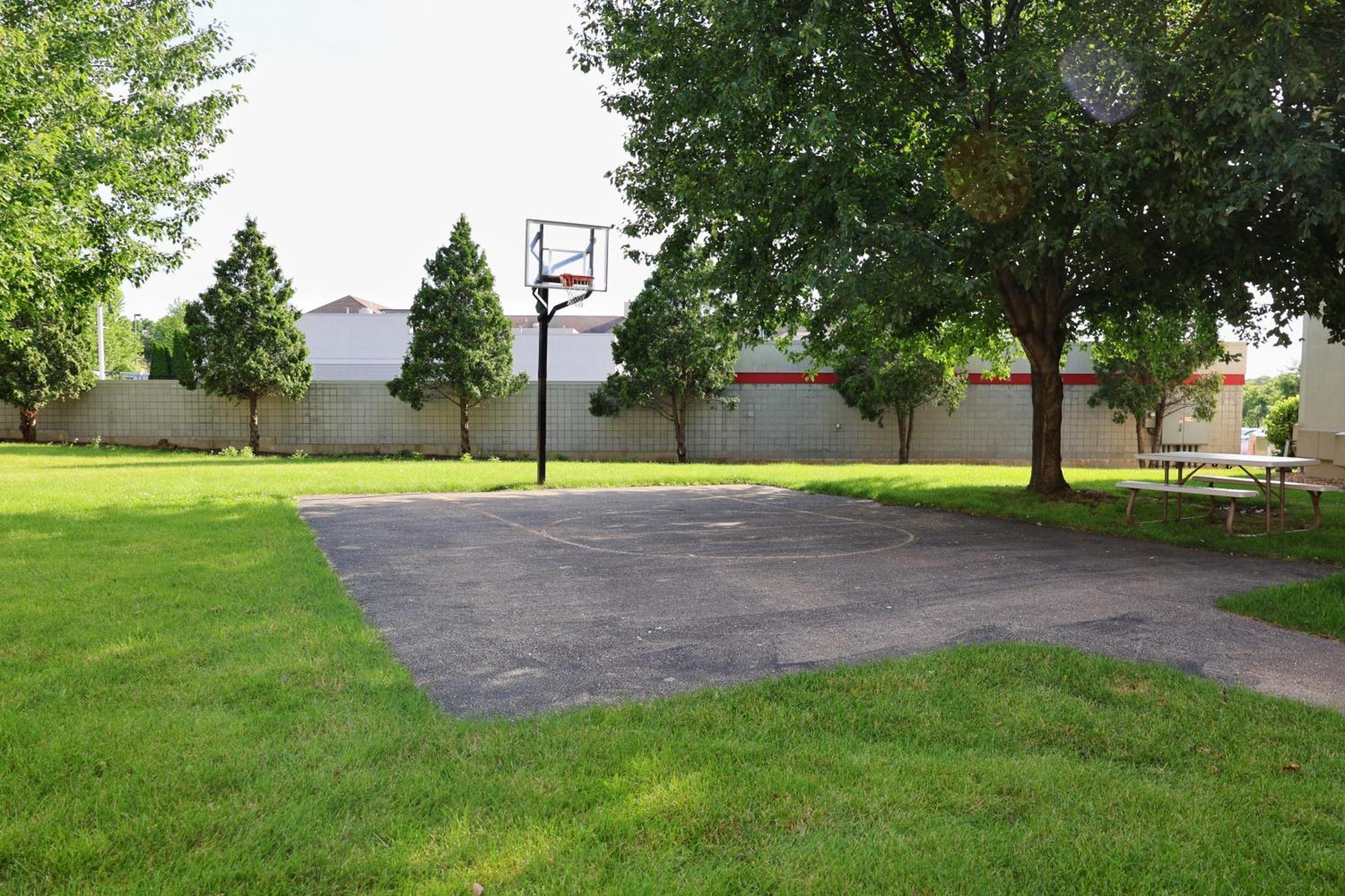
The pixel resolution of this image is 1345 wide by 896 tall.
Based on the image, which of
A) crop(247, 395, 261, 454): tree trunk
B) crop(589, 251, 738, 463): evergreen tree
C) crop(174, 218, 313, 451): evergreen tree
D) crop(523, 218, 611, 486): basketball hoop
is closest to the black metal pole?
crop(523, 218, 611, 486): basketball hoop

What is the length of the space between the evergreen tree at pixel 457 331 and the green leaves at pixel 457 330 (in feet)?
0.06

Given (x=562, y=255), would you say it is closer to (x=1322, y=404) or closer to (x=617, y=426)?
(x=617, y=426)

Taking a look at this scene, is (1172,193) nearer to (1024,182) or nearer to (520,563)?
(1024,182)

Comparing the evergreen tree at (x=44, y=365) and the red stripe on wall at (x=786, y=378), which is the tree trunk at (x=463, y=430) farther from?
the evergreen tree at (x=44, y=365)

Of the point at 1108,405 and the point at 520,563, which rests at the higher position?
the point at 1108,405

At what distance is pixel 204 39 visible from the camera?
13.9m

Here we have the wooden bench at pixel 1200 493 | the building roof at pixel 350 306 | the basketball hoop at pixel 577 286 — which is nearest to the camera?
the wooden bench at pixel 1200 493

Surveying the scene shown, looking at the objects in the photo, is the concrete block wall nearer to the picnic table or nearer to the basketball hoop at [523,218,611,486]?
the basketball hoop at [523,218,611,486]

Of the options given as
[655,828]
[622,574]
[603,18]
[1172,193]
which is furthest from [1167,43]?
[655,828]

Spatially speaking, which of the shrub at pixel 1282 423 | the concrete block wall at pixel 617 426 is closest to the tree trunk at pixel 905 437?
the concrete block wall at pixel 617 426

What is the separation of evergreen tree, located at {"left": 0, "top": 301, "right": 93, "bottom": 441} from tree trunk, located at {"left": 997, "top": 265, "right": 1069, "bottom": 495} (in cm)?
2175

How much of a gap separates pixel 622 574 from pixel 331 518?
4.92 metres

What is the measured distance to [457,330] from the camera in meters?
21.8

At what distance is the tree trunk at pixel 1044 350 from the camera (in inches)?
475
